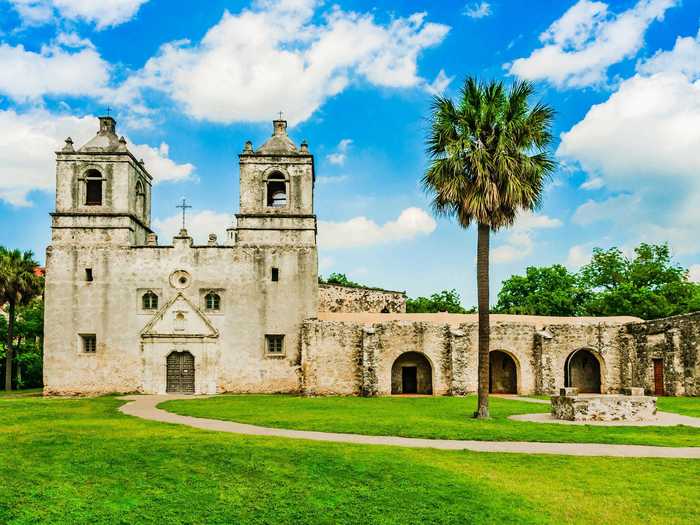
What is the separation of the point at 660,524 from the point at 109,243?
1135 inches

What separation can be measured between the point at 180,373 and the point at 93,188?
10.3 meters

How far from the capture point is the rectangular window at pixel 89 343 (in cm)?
3184

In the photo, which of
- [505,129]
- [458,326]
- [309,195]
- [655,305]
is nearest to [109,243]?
[309,195]

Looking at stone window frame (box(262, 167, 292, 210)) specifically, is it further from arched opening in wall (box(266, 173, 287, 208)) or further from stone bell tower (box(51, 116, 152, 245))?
stone bell tower (box(51, 116, 152, 245))

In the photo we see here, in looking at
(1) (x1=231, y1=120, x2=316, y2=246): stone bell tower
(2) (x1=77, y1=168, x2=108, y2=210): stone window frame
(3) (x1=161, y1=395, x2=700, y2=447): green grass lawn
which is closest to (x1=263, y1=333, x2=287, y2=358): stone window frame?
(3) (x1=161, y1=395, x2=700, y2=447): green grass lawn

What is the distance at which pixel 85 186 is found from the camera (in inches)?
1294

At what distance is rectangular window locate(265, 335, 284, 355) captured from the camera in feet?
105

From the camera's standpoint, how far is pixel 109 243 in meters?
32.3

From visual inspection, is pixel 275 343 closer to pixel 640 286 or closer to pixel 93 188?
pixel 93 188

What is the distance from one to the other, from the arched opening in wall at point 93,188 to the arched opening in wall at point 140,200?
2.08 metres

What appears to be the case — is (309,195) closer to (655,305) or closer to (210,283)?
(210,283)

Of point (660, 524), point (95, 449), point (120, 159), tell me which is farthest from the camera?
point (120, 159)

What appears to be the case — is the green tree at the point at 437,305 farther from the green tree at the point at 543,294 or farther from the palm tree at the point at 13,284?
the palm tree at the point at 13,284

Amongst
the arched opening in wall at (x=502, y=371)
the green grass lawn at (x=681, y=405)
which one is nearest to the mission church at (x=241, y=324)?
the arched opening in wall at (x=502, y=371)
